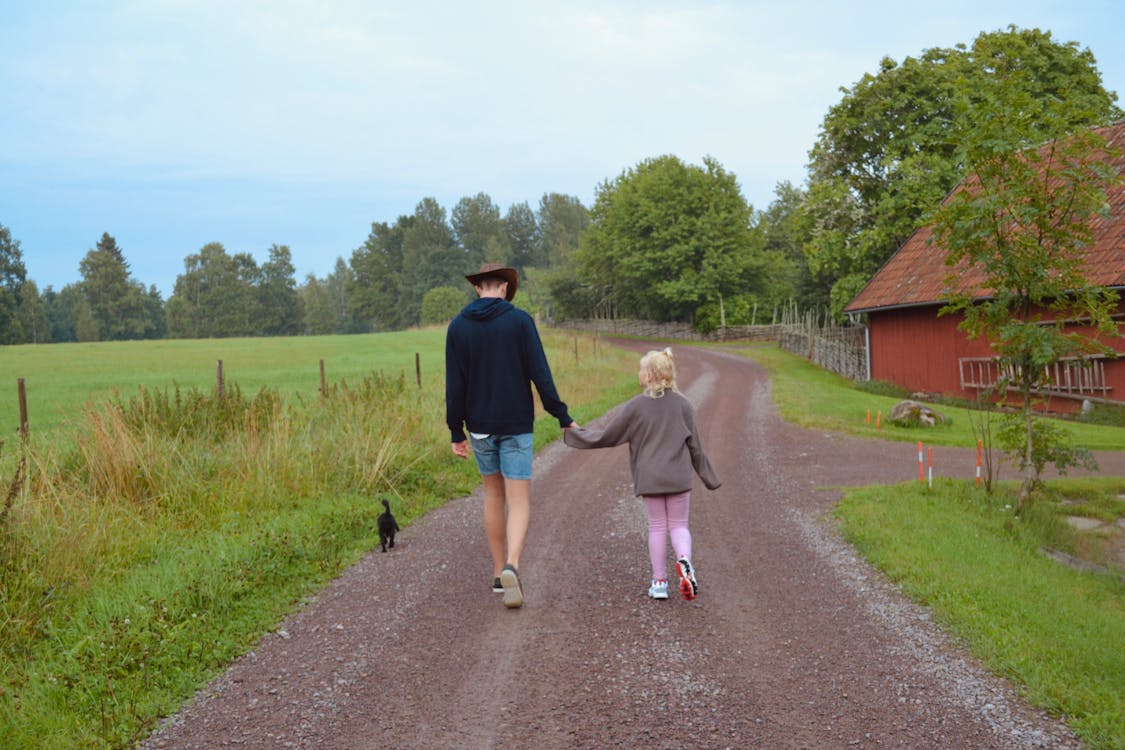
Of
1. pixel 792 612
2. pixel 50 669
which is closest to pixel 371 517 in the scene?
pixel 50 669

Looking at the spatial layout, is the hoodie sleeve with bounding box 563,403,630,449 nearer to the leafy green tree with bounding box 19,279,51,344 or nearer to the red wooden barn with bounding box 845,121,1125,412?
the red wooden barn with bounding box 845,121,1125,412

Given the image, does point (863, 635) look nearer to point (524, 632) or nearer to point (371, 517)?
point (524, 632)

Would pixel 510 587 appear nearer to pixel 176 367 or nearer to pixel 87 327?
pixel 176 367

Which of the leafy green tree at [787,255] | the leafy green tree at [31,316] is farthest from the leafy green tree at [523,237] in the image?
the leafy green tree at [31,316]

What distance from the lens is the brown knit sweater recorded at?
19.6ft

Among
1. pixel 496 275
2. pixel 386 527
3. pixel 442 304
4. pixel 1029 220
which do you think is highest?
pixel 442 304

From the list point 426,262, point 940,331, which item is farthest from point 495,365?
point 426,262

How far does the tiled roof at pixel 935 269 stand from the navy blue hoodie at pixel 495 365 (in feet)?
48.2

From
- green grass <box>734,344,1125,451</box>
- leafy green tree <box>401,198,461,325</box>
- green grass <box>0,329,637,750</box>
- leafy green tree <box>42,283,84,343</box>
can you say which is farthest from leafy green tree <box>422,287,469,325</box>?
green grass <box>0,329,637,750</box>

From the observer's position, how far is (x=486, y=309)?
18.4 ft

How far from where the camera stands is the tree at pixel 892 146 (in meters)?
30.2

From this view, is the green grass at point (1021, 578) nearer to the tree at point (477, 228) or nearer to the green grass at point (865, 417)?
Result: the green grass at point (865, 417)

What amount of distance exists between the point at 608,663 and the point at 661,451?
65.7 inches

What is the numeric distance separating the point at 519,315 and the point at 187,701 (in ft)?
9.79
